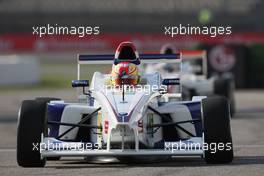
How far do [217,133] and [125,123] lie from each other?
113cm

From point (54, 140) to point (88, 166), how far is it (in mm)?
547

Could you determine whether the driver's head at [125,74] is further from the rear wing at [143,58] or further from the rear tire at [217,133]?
the rear tire at [217,133]

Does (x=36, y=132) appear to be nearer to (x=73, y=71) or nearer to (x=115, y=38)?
(x=115, y=38)

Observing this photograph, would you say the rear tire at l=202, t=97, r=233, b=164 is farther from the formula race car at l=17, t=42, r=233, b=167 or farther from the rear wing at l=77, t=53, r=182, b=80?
the rear wing at l=77, t=53, r=182, b=80

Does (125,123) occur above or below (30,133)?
above

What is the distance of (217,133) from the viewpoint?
1116 cm

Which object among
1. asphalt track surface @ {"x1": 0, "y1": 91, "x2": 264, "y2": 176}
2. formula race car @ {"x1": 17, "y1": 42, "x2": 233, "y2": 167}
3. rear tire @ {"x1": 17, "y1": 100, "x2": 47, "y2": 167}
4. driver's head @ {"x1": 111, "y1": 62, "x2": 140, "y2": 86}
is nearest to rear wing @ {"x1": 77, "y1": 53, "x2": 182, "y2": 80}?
formula race car @ {"x1": 17, "y1": 42, "x2": 233, "y2": 167}

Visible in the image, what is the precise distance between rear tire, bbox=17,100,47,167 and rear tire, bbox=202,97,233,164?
1.98 m

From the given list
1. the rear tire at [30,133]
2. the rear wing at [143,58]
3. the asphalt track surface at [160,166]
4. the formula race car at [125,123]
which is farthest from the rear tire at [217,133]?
the rear wing at [143,58]

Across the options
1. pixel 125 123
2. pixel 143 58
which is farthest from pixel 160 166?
pixel 143 58

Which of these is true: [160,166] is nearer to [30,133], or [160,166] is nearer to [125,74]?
[30,133]

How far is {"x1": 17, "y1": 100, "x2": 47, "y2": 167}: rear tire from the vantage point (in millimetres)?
11109

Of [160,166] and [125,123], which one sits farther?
[160,166]

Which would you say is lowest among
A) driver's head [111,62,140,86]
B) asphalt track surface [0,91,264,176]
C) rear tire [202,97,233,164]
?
asphalt track surface [0,91,264,176]
